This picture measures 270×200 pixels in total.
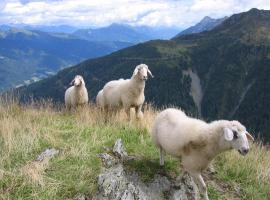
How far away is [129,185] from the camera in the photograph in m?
8.75

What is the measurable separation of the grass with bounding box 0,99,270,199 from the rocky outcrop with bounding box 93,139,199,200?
193 mm

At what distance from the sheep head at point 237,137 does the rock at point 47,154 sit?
3.98 meters

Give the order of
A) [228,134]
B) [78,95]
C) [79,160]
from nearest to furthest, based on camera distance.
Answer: [228,134] < [79,160] < [78,95]

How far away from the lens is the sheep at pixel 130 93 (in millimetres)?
16078

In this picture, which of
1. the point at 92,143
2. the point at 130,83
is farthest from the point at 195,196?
the point at 130,83

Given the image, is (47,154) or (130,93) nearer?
(47,154)

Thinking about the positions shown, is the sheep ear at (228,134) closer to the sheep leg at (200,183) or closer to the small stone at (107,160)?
the sheep leg at (200,183)

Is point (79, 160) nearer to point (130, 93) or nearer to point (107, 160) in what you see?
point (107, 160)

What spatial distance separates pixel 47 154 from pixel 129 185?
2215 millimetres

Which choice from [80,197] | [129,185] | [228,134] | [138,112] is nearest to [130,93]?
[138,112]

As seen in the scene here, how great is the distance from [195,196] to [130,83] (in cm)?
775

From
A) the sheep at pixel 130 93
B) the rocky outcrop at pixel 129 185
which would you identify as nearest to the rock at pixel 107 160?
the rocky outcrop at pixel 129 185

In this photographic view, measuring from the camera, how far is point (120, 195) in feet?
27.8

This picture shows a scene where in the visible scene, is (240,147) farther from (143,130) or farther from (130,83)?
(130,83)
